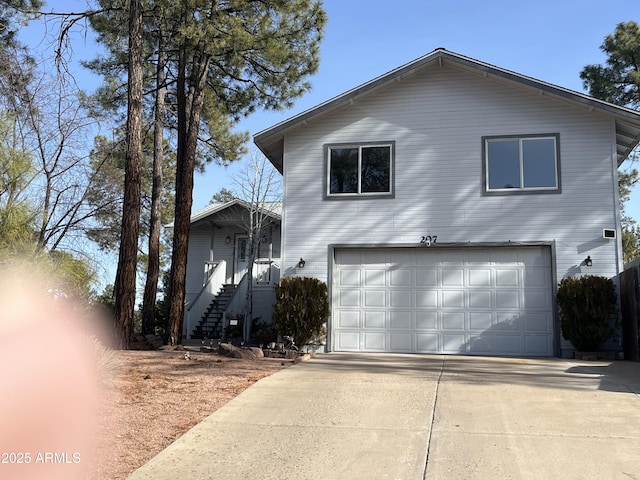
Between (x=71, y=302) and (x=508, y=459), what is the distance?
20.0 ft

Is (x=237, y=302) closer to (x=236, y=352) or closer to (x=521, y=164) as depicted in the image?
(x=236, y=352)

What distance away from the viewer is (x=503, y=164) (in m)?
13.1

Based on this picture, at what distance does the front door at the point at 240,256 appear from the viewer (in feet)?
68.9

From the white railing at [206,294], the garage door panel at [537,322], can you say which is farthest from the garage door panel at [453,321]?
the white railing at [206,294]

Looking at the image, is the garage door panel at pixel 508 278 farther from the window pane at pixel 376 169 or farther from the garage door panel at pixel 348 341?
the garage door panel at pixel 348 341

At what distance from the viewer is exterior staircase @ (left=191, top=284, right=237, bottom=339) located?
1859 cm

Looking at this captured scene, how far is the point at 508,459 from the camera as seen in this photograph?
16.7 ft

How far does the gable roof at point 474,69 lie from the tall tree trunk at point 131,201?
9.61 ft

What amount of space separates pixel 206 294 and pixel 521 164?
35.2ft

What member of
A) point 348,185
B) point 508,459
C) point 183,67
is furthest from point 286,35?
point 508,459

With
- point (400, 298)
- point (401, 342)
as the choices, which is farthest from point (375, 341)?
Answer: point (400, 298)

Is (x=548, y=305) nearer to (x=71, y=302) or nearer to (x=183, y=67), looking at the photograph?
(x=71, y=302)

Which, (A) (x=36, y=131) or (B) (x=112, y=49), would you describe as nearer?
(A) (x=36, y=131)

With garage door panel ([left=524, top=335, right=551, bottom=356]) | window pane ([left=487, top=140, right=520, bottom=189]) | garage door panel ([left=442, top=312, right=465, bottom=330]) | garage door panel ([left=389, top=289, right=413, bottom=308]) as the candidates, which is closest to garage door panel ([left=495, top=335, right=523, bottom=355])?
garage door panel ([left=524, top=335, right=551, bottom=356])
